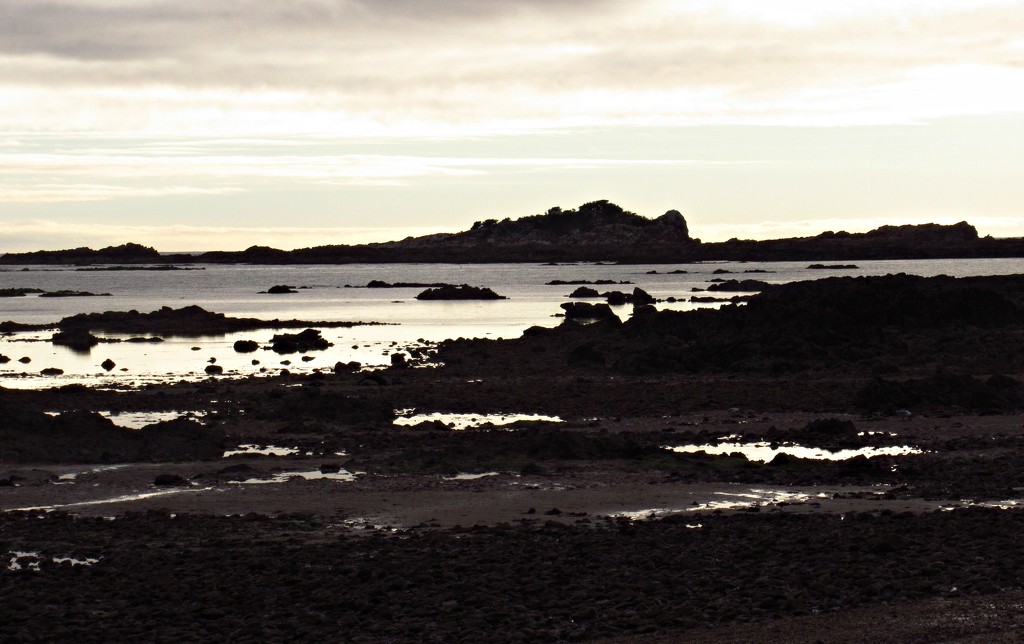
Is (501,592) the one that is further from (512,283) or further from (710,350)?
(512,283)

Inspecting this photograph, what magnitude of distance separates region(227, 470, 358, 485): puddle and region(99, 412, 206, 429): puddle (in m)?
7.75

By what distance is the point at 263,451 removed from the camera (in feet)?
73.2

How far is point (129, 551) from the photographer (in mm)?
13586

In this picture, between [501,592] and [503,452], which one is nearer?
[501,592]

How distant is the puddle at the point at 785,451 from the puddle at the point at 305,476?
578cm

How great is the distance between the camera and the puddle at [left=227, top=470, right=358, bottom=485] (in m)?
18.8

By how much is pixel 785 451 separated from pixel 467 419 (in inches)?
306

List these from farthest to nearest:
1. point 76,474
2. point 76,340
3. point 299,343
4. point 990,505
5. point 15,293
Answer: point 15,293, point 76,340, point 299,343, point 76,474, point 990,505

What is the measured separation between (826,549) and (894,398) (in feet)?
44.8

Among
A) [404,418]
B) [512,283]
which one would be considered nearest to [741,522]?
[404,418]

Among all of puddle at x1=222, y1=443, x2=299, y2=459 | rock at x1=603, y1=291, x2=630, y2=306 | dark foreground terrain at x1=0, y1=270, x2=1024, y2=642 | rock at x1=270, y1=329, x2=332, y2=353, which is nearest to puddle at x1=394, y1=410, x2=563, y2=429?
dark foreground terrain at x1=0, y1=270, x2=1024, y2=642

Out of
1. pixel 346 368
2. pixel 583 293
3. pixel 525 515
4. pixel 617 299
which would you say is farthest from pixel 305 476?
pixel 583 293

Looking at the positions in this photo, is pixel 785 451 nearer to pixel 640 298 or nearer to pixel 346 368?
pixel 346 368

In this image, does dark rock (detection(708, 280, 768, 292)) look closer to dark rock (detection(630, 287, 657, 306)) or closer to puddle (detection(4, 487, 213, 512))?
dark rock (detection(630, 287, 657, 306))
